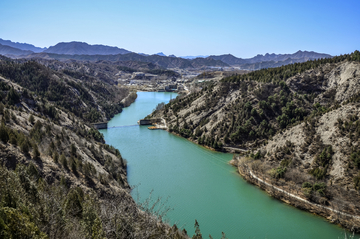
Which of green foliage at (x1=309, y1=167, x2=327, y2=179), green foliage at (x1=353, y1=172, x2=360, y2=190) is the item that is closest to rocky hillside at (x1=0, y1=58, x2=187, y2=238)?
green foliage at (x1=309, y1=167, x2=327, y2=179)

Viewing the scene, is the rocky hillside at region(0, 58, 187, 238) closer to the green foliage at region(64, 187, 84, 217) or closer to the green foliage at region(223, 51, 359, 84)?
the green foliage at region(64, 187, 84, 217)

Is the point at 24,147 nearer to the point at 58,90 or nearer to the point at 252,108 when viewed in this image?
the point at 252,108

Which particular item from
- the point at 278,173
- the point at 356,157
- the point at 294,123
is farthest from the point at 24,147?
the point at 294,123

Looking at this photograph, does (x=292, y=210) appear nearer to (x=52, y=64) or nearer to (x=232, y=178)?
(x=232, y=178)

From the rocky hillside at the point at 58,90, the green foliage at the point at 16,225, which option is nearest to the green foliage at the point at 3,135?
the green foliage at the point at 16,225

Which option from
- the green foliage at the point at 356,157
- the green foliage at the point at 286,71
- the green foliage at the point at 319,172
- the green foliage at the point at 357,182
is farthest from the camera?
the green foliage at the point at 286,71

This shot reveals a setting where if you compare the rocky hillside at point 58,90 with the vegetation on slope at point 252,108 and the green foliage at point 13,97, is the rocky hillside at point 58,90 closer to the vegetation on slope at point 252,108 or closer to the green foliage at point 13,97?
Answer: the green foliage at point 13,97
